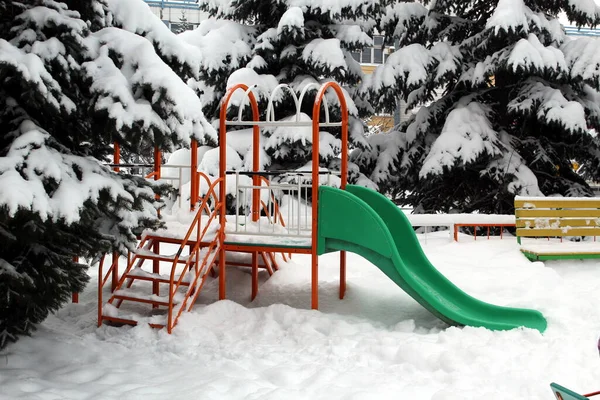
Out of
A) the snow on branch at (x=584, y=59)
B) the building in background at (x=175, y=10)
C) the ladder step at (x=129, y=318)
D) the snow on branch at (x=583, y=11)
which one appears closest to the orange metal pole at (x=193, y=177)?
the ladder step at (x=129, y=318)

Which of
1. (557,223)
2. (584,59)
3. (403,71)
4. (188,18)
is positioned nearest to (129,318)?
(557,223)

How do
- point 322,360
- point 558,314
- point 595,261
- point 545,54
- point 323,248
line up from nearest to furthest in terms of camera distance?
1. point 322,360
2. point 558,314
3. point 323,248
4. point 595,261
5. point 545,54

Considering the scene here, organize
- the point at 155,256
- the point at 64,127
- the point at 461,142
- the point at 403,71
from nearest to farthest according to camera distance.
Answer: the point at 64,127, the point at 155,256, the point at 461,142, the point at 403,71

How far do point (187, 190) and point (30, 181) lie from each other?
6288 mm

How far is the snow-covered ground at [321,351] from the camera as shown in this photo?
420 centimetres

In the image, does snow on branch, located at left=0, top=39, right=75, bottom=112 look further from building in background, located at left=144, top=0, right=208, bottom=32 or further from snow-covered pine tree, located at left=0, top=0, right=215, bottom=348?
building in background, located at left=144, top=0, right=208, bottom=32

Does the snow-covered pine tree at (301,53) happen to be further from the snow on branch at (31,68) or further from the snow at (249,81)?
the snow on branch at (31,68)

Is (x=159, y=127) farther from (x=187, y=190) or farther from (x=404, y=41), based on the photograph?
(x=404, y=41)

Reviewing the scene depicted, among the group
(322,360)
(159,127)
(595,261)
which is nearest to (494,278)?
(595,261)

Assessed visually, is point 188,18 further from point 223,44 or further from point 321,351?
point 321,351

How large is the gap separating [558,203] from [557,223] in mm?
275

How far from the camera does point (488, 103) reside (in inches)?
455

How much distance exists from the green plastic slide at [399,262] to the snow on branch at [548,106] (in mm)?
4343

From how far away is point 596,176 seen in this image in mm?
10969
